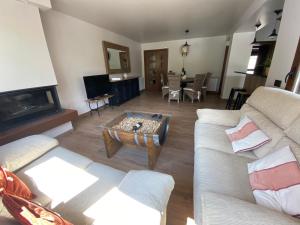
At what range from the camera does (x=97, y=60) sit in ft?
12.9

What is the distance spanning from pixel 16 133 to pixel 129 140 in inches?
64.4

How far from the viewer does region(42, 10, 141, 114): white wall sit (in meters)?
2.79

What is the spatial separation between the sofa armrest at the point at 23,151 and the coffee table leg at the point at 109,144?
1.89 ft

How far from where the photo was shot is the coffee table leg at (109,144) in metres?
1.84

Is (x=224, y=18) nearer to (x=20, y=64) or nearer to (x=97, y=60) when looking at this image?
(x=97, y=60)

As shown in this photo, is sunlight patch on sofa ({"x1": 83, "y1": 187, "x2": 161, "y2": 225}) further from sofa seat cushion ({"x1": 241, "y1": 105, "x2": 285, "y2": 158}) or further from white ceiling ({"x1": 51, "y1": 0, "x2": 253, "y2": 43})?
white ceiling ({"x1": 51, "y1": 0, "x2": 253, "y2": 43})

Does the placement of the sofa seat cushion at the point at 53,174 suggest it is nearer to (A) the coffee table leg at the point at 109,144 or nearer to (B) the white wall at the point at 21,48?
(A) the coffee table leg at the point at 109,144

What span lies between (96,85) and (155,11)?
89.4 inches

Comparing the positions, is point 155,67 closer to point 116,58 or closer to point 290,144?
point 116,58

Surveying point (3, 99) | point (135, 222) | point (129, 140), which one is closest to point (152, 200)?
point (135, 222)

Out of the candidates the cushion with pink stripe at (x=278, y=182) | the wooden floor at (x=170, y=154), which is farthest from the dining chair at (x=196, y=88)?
the cushion with pink stripe at (x=278, y=182)

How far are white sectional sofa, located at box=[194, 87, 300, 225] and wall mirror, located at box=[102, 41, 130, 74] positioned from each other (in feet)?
12.3

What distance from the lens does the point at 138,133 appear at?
5.31 feet

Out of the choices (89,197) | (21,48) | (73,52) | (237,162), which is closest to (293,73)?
(237,162)
